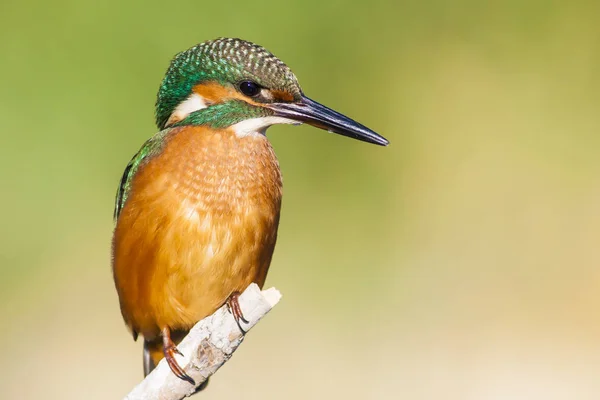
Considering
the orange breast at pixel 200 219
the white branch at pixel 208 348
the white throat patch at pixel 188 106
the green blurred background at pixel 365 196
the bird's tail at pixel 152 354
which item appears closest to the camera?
the white branch at pixel 208 348

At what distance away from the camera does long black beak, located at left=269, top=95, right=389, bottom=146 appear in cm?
313

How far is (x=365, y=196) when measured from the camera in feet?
19.0

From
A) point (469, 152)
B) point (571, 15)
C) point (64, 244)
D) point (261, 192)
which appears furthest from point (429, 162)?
point (261, 192)

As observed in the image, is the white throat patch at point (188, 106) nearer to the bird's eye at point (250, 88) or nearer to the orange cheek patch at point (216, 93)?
the orange cheek patch at point (216, 93)

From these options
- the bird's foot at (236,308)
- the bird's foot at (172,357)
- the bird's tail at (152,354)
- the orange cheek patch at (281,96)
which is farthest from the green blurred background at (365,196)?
the orange cheek patch at (281,96)

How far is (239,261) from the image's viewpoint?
317cm

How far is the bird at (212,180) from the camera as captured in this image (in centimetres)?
311

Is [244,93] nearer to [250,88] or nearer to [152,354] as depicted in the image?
[250,88]

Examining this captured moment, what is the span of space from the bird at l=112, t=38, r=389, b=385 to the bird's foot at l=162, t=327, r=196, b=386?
0.01 m

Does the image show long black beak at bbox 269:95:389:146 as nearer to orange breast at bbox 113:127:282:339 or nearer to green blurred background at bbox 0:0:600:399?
orange breast at bbox 113:127:282:339

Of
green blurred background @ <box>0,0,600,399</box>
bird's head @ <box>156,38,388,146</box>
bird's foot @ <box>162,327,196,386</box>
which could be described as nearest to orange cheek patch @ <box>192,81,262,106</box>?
bird's head @ <box>156,38,388,146</box>

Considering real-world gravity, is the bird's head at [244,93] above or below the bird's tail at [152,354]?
above

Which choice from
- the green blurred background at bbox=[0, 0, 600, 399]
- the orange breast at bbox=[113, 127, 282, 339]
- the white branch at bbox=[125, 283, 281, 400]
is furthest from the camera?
the green blurred background at bbox=[0, 0, 600, 399]

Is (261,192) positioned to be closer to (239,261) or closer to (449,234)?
(239,261)
